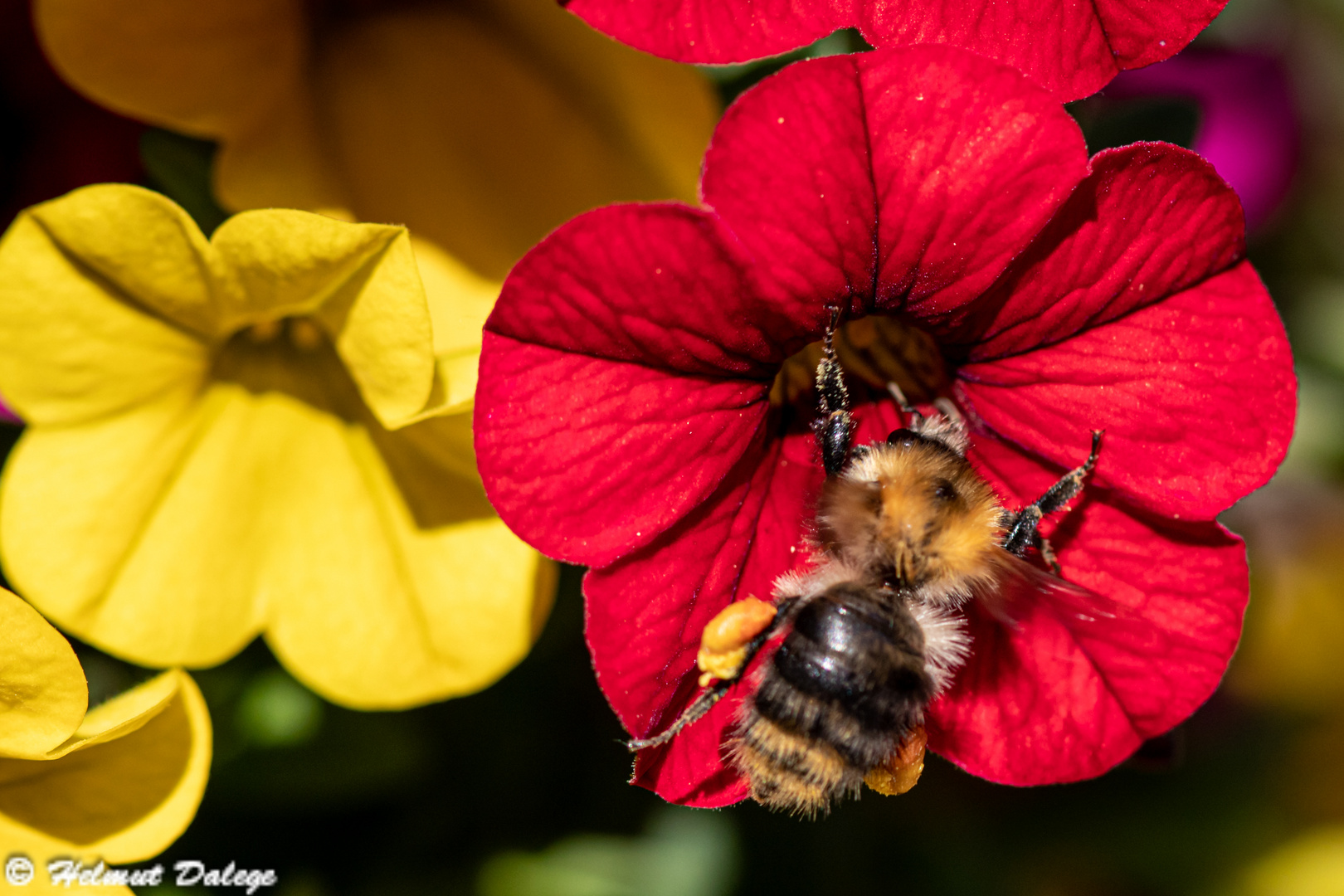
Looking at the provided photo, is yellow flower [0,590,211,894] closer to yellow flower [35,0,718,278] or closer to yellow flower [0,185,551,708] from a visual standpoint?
yellow flower [0,185,551,708]

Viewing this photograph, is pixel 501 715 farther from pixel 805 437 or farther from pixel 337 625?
pixel 805 437

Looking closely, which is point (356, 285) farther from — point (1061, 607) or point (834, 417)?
point (1061, 607)

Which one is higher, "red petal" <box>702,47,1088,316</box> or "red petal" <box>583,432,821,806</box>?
"red petal" <box>702,47,1088,316</box>

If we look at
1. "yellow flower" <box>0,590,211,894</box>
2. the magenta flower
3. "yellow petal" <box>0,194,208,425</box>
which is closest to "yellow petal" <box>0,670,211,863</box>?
"yellow flower" <box>0,590,211,894</box>

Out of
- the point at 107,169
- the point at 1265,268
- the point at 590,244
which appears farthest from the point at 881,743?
the point at 1265,268

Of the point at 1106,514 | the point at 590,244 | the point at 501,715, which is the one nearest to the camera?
the point at 590,244

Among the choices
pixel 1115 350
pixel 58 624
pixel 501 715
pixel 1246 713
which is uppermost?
pixel 1115 350

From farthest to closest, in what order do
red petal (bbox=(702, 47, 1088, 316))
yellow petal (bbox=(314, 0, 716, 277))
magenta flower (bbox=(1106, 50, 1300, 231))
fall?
magenta flower (bbox=(1106, 50, 1300, 231))
yellow petal (bbox=(314, 0, 716, 277))
red petal (bbox=(702, 47, 1088, 316))
